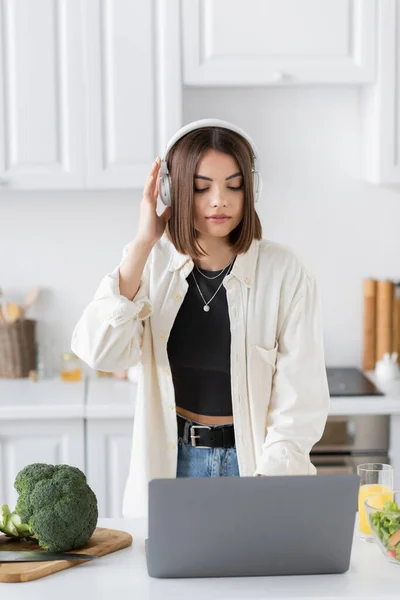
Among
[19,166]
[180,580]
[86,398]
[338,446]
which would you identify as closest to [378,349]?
[338,446]

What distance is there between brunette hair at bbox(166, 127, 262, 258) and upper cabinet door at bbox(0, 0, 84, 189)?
3.93ft

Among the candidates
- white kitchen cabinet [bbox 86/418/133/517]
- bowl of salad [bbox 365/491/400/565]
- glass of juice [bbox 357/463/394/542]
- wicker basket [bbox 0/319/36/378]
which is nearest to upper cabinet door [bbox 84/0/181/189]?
wicker basket [bbox 0/319/36/378]

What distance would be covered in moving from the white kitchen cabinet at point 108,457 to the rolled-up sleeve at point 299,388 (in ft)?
3.45

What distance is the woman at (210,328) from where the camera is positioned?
194 centimetres

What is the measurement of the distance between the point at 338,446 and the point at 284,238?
885 millimetres

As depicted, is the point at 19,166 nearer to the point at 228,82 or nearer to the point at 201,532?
the point at 228,82

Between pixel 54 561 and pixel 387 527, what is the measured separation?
575 mm

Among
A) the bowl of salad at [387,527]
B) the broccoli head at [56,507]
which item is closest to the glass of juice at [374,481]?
the bowl of salad at [387,527]

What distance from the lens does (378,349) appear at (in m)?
3.50

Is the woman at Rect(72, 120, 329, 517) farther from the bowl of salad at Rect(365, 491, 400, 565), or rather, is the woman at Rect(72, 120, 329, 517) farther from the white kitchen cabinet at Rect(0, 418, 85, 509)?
the white kitchen cabinet at Rect(0, 418, 85, 509)

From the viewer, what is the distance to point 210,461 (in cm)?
207

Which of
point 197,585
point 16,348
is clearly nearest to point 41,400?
point 16,348

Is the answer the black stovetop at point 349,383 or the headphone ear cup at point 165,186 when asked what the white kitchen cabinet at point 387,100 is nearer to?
the black stovetop at point 349,383

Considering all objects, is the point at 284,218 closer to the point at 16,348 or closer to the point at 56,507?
the point at 16,348
